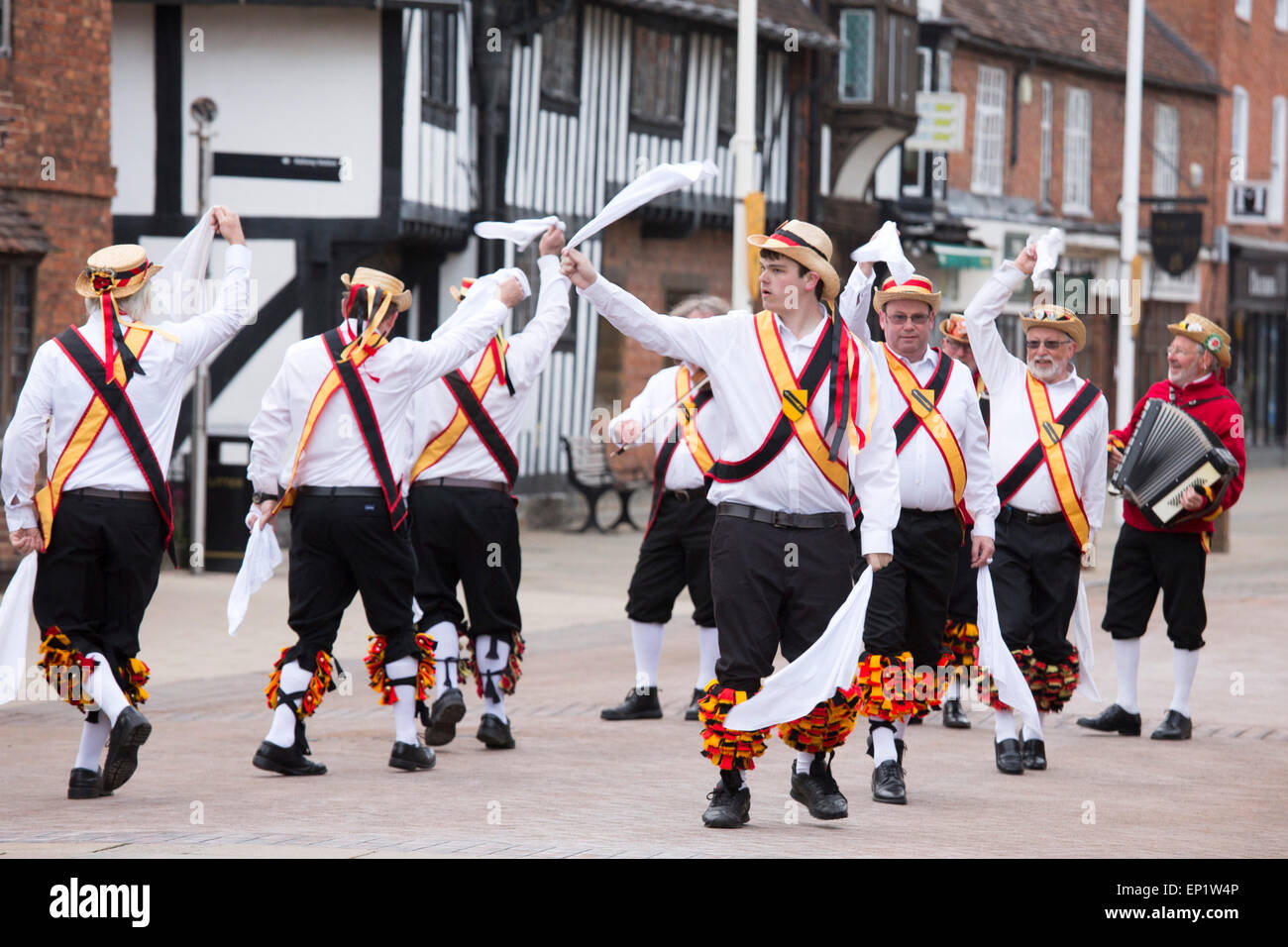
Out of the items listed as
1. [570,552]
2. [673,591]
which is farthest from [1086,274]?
[673,591]

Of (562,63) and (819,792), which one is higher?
(562,63)

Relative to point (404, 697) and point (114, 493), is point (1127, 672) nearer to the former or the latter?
point (404, 697)

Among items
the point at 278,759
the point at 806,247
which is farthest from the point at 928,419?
the point at 278,759

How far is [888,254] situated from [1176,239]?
26.8 m

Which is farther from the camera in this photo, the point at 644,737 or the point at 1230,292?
the point at 1230,292

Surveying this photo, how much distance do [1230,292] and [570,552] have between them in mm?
23615

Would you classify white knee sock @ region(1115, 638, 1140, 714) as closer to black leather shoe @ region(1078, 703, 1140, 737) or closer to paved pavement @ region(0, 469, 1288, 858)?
black leather shoe @ region(1078, 703, 1140, 737)

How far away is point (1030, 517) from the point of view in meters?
9.07

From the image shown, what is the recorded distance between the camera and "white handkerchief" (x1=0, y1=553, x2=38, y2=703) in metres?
7.76

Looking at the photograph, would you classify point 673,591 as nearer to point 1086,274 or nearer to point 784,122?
point 784,122

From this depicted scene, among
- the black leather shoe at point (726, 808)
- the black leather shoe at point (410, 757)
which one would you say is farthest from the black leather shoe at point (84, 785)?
the black leather shoe at point (726, 808)

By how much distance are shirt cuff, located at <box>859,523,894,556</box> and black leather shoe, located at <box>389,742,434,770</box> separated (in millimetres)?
2346

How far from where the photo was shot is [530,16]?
21.4 meters

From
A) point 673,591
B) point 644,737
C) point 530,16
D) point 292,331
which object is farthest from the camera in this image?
point 530,16
